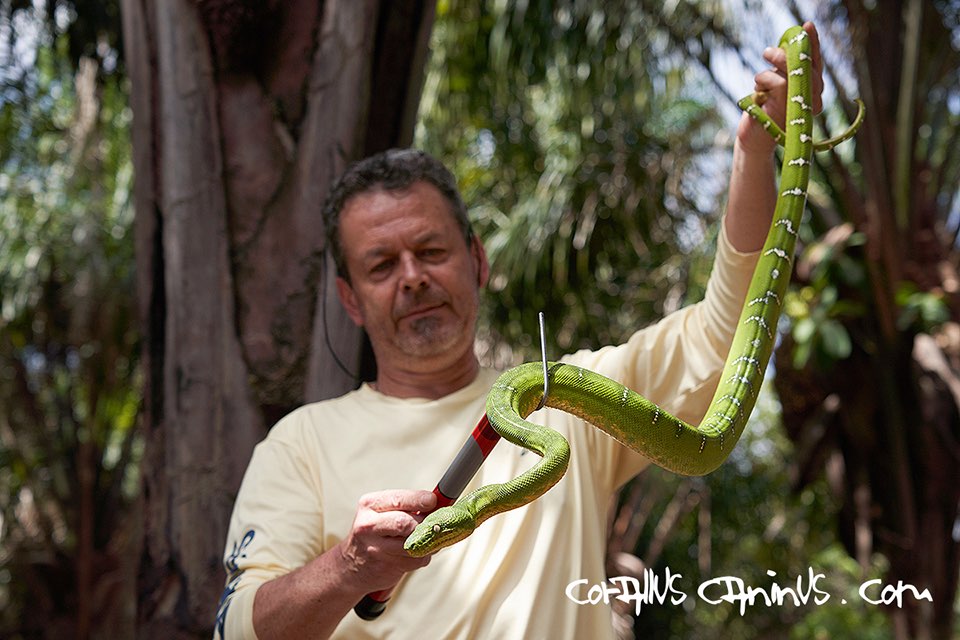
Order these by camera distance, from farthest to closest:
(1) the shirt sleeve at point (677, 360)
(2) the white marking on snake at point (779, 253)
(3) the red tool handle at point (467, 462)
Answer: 1. (1) the shirt sleeve at point (677, 360)
2. (2) the white marking on snake at point (779, 253)
3. (3) the red tool handle at point (467, 462)

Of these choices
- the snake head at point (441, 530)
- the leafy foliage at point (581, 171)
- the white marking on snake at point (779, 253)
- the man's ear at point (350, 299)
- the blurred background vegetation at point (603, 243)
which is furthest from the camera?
the leafy foliage at point (581, 171)

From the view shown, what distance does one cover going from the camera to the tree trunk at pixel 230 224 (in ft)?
8.90

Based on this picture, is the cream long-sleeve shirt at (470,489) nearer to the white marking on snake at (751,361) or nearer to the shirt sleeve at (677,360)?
the shirt sleeve at (677,360)

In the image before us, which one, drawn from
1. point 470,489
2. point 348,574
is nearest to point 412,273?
point 470,489

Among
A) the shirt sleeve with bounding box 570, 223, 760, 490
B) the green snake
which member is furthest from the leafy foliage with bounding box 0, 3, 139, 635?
the green snake

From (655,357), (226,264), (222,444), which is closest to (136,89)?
(226,264)

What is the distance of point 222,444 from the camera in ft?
8.91

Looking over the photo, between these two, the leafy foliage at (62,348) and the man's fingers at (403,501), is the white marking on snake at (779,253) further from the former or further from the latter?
the leafy foliage at (62,348)

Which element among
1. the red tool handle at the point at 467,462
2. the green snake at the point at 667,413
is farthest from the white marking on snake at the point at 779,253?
the red tool handle at the point at 467,462

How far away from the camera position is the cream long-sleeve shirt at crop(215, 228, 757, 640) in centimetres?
190

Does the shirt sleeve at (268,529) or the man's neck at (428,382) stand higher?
the man's neck at (428,382)

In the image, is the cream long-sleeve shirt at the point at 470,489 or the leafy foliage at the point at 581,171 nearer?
the cream long-sleeve shirt at the point at 470,489

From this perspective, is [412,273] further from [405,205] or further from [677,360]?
[677,360]

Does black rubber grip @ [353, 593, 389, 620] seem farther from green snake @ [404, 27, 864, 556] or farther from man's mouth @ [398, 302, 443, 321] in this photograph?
man's mouth @ [398, 302, 443, 321]
